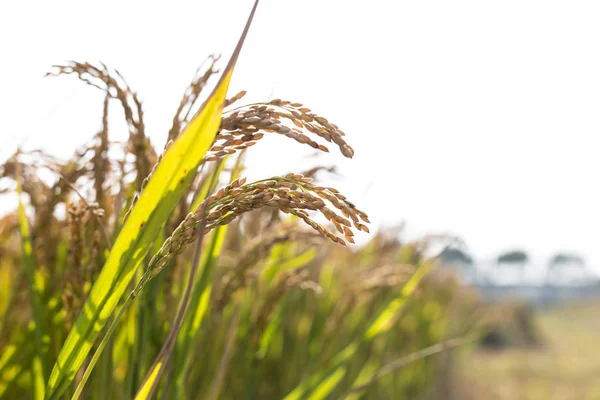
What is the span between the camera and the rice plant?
0.52 metres

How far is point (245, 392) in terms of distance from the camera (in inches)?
58.7

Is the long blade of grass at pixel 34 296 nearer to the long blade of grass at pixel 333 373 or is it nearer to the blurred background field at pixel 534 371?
the long blade of grass at pixel 333 373

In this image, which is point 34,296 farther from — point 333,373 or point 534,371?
point 534,371

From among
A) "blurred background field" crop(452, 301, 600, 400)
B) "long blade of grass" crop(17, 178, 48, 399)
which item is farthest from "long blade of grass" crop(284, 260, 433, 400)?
"blurred background field" crop(452, 301, 600, 400)

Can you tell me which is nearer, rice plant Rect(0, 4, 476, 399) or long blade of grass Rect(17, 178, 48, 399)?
rice plant Rect(0, 4, 476, 399)

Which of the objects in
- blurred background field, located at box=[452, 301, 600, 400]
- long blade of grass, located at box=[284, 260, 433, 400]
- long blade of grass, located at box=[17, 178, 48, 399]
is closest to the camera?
long blade of grass, located at box=[17, 178, 48, 399]

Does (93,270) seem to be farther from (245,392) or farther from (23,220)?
(245,392)

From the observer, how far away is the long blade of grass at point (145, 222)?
0.51 metres

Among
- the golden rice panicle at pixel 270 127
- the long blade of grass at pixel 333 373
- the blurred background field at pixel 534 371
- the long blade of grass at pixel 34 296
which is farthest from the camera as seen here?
the blurred background field at pixel 534 371

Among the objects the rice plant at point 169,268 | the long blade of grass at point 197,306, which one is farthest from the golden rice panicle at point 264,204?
the long blade of grass at point 197,306

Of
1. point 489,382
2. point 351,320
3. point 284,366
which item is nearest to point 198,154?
point 284,366

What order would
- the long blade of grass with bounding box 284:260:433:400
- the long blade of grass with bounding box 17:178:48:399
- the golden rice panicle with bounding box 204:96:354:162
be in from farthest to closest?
the long blade of grass with bounding box 284:260:433:400 < the long blade of grass with bounding box 17:178:48:399 < the golden rice panicle with bounding box 204:96:354:162

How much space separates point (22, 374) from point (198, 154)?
0.84 metres

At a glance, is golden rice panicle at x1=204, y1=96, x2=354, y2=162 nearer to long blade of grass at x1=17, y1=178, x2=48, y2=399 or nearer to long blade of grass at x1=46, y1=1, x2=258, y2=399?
long blade of grass at x1=46, y1=1, x2=258, y2=399
